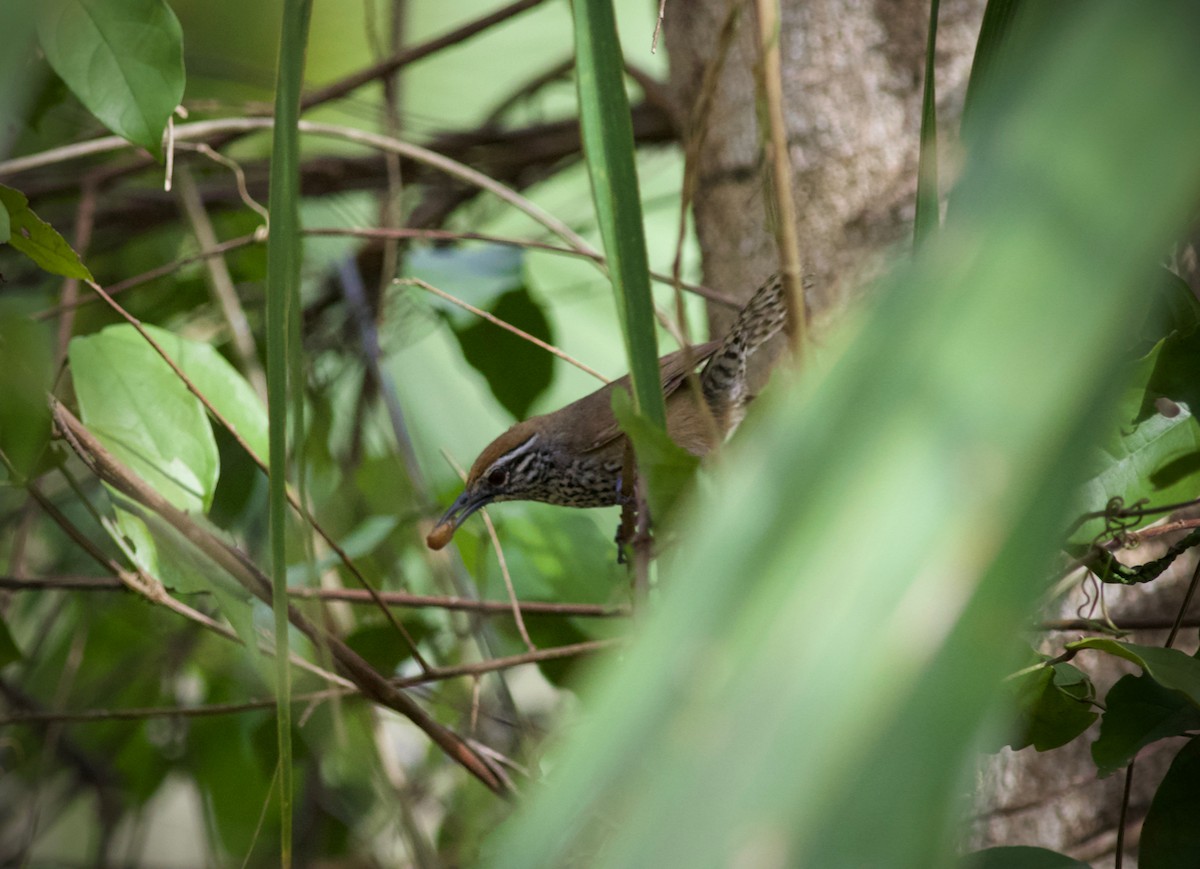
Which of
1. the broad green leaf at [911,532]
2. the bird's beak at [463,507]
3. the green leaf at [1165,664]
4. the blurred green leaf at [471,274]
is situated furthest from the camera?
the blurred green leaf at [471,274]

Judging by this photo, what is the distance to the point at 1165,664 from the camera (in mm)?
937

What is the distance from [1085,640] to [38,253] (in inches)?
47.1

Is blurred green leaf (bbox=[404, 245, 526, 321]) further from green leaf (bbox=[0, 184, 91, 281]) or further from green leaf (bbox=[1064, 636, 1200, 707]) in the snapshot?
green leaf (bbox=[1064, 636, 1200, 707])

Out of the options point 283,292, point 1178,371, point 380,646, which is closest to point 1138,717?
point 1178,371

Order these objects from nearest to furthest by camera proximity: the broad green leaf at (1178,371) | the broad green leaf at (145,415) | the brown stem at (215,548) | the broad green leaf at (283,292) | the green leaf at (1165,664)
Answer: the broad green leaf at (283,292)
the green leaf at (1165,664)
the broad green leaf at (1178,371)
the brown stem at (215,548)
the broad green leaf at (145,415)

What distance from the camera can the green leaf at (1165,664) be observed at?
0.90 metres

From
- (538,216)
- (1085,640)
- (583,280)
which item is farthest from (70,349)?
(583,280)

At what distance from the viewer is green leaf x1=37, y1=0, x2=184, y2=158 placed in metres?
1.23

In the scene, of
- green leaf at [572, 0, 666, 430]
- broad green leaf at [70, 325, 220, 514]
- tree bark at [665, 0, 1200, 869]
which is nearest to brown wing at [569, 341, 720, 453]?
tree bark at [665, 0, 1200, 869]

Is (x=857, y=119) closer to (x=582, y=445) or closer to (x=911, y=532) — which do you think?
(x=582, y=445)

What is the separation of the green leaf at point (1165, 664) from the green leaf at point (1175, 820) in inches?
4.1

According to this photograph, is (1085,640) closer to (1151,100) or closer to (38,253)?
(1151,100)

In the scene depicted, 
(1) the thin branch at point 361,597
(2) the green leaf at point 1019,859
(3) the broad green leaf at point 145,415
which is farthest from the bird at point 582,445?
(2) the green leaf at point 1019,859

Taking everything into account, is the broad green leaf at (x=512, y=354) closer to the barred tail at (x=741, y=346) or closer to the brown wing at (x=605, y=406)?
the brown wing at (x=605, y=406)
